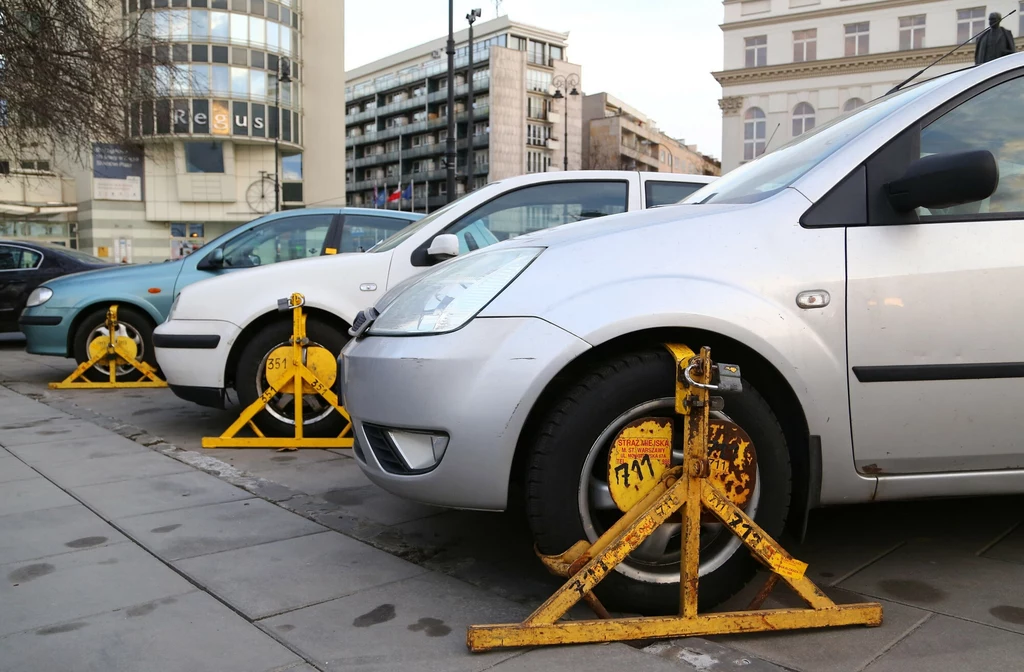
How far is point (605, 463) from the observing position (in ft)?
8.21

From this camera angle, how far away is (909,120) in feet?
9.23

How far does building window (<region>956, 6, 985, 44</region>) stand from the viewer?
172 ft

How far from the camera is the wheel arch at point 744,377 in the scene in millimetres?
2562

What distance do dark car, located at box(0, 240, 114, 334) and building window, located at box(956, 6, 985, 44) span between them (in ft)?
184

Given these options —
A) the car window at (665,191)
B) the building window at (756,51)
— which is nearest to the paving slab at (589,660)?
the car window at (665,191)

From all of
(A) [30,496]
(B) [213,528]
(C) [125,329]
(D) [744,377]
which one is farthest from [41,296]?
(D) [744,377]

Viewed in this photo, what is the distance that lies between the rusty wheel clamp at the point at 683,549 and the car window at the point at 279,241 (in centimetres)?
475

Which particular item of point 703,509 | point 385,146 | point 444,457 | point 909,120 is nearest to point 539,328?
point 444,457

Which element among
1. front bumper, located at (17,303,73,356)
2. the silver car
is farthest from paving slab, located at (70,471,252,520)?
front bumper, located at (17,303,73,356)

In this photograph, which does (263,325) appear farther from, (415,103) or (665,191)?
(415,103)

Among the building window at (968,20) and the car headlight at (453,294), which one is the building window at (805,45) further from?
the car headlight at (453,294)

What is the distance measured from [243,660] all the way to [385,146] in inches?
4063

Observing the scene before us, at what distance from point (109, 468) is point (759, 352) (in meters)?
3.76

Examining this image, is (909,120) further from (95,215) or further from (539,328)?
(95,215)
